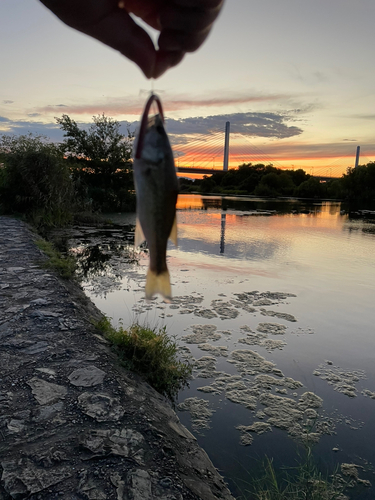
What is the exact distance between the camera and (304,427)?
4.80m

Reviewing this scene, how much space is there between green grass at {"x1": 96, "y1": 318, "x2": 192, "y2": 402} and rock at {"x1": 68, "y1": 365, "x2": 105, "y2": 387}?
23.9 inches

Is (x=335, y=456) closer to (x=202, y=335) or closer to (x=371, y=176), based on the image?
(x=202, y=335)

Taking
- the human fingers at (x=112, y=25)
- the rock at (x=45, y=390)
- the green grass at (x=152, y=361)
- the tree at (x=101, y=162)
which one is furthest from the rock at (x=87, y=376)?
→ the tree at (x=101, y=162)

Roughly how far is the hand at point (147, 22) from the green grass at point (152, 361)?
442 cm

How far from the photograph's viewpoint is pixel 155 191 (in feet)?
3.70

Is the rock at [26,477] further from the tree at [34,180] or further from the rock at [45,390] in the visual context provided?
the tree at [34,180]

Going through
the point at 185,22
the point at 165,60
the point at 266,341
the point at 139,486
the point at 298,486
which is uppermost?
the point at 185,22

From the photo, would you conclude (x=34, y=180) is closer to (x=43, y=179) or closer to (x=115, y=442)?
(x=43, y=179)

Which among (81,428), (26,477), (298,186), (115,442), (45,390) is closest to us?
(26,477)

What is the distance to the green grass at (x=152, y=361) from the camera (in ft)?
17.3

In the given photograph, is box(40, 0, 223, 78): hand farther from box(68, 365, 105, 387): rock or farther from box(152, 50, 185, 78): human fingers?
box(68, 365, 105, 387): rock

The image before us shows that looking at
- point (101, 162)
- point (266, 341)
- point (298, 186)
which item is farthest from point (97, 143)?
point (298, 186)

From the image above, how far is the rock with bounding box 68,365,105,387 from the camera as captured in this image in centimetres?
421

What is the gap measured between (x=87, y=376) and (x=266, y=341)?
152 inches
